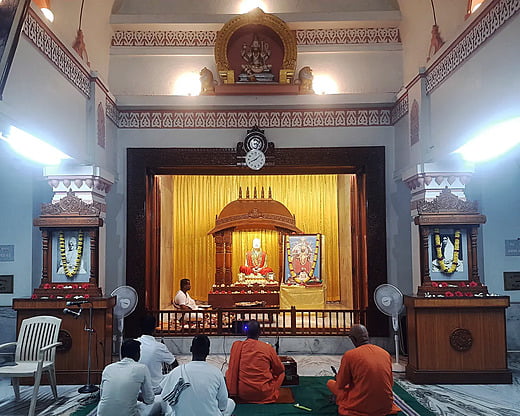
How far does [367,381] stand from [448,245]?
8.77 ft

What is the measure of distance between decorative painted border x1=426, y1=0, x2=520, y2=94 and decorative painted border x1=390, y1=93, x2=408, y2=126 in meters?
0.90

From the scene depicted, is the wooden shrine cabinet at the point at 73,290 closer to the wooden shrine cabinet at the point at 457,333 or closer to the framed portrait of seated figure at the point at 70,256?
the framed portrait of seated figure at the point at 70,256

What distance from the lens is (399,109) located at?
7914 mm

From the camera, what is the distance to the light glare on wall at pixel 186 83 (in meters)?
8.60

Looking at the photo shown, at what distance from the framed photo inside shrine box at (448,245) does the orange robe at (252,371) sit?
7.40ft

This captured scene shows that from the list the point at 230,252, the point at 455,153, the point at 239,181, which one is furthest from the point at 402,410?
the point at 239,181

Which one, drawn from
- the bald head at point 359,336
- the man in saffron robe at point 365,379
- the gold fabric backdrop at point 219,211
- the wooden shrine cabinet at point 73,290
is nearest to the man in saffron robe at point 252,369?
the man in saffron robe at point 365,379

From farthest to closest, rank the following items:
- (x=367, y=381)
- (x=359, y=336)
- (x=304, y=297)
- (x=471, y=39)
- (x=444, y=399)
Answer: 1. (x=304, y=297)
2. (x=444, y=399)
3. (x=471, y=39)
4. (x=359, y=336)
5. (x=367, y=381)

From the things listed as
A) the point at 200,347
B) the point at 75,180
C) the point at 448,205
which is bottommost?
the point at 200,347

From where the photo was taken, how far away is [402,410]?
5371mm

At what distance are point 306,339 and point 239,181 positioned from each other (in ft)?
19.2

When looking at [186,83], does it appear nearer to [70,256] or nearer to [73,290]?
[70,256]

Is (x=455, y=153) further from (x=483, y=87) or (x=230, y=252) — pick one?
(x=230, y=252)

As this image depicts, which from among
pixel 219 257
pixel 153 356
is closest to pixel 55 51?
pixel 153 356
